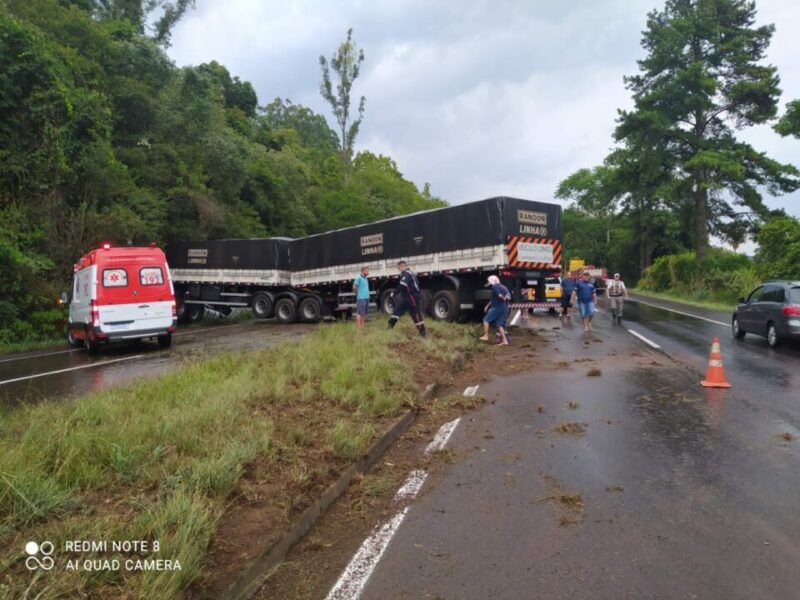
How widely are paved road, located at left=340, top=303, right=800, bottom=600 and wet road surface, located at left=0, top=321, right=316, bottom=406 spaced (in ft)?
19.3

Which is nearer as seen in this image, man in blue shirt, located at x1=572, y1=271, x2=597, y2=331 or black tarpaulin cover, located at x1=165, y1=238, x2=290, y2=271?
man in blue shirt, located at x1=572, y1=271, x2=597, y2=331

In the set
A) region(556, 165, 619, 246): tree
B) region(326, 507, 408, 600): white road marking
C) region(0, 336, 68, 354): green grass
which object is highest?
region(556, 165, 619, 246): tree

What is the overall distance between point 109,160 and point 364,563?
850 inches

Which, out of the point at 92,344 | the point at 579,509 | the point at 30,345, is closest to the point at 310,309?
the point at 92,344

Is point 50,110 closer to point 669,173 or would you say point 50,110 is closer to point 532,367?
point 532,367

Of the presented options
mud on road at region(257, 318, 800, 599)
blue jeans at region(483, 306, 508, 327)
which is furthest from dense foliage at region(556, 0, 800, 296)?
mud on road at region(257, 318, 800, 599)

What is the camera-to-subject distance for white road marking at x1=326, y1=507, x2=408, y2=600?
9.88 ft

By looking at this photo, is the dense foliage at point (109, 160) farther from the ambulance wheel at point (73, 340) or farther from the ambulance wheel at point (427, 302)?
the ambulance wheel at point (427, 302)

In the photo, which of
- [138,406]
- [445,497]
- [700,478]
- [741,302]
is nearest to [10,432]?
[138,406]

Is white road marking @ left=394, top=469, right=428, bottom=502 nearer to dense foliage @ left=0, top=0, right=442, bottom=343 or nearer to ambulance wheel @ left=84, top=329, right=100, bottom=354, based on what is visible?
ambulance wheel @ left=84, top=329, right=100, bottom=354

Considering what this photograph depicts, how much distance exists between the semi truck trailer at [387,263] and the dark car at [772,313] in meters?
5.08

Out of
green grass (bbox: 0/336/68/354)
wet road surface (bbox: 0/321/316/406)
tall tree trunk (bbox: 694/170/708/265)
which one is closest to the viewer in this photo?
wet road surface (bbox: 0/321/316/406)

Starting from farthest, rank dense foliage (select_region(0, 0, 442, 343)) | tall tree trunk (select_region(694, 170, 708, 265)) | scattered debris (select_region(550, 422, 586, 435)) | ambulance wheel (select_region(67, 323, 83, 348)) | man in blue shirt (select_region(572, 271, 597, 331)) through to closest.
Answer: tall tree trunk (select_region(694, 170, 708, 265))
dense foliage (select_region(0, 0, 442, 343))
man in blue shirt (select_region(572, 271, 597, 331))
ambulance wheel (select_region(67, 323, 83, 348))
scattered debris (select_region(550, 422, 586, 435))

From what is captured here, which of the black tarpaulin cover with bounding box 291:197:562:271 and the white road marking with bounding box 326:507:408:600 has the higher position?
the black tarpaulin cover with bounding box 291:197:562:271
